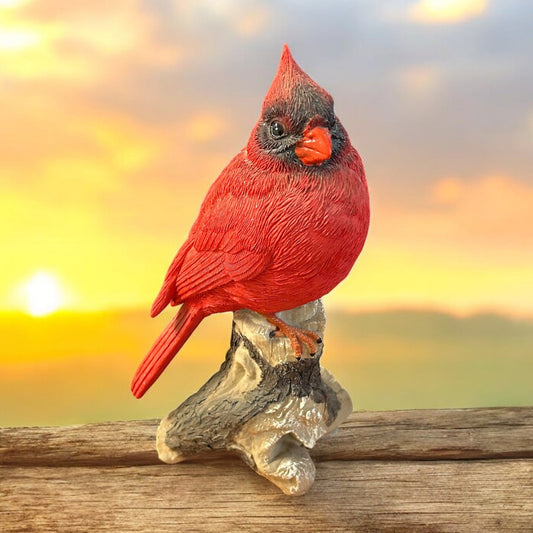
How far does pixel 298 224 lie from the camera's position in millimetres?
1727

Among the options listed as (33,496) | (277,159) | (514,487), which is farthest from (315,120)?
(33,496)

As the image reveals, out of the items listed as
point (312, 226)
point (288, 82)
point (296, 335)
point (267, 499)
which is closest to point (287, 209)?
point (312, 226)

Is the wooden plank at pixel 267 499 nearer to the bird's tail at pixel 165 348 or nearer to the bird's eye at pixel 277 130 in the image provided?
the bird's tail at pixel 165 348

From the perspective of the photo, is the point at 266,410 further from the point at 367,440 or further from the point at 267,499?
the point at 367,440

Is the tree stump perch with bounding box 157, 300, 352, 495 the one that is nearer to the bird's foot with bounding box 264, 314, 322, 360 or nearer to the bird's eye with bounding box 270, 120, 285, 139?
the bird's foot with bounding box 264, 314, 322, 360

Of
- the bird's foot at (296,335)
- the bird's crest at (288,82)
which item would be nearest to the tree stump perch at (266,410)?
the bird's foot at (296,335)

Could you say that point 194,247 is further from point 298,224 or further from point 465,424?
point 465,424

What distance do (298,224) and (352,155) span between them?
0.78 feet

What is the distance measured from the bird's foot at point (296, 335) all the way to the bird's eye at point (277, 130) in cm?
49

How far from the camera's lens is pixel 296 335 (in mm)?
1995

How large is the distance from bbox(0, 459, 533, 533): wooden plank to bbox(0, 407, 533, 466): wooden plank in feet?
0.15

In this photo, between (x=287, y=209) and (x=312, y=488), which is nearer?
(x=287, y=209)

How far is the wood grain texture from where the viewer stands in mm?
2016

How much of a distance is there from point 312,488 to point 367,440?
302 millimetres
